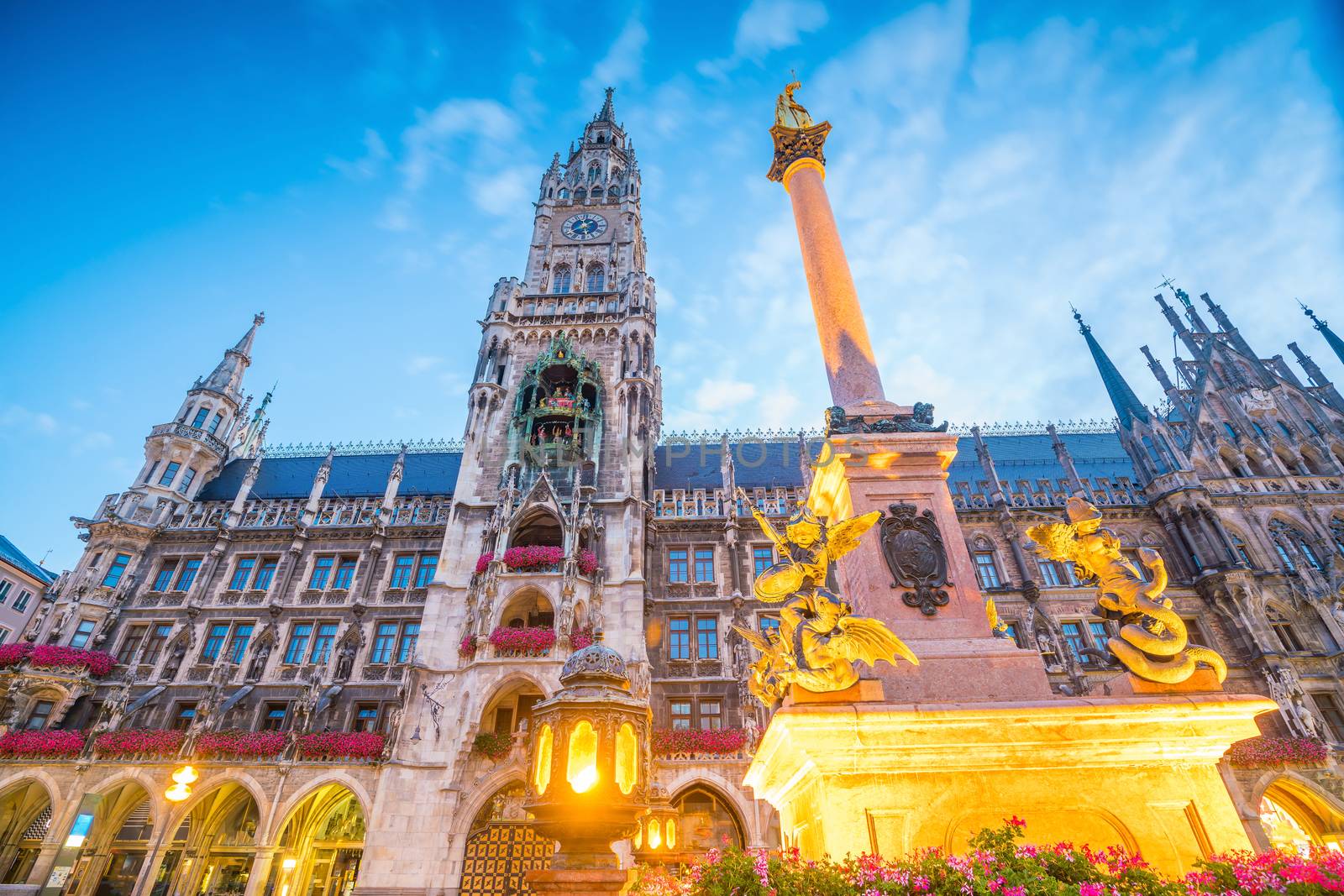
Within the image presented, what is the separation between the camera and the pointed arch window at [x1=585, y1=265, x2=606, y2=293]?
3759cm

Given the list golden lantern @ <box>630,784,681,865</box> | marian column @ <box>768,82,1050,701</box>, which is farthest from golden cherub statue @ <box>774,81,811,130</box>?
golden lantern @ <box>630,784,681,865</box>

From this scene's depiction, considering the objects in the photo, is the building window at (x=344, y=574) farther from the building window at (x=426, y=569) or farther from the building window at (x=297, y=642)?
the building window at (x=426, y=569)

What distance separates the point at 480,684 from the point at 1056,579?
25.2m

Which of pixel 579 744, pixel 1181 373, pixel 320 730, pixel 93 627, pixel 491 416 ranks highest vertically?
pixel 1181 373

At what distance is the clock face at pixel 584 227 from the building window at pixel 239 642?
90.8ft

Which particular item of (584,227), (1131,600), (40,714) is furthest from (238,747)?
(584,227)

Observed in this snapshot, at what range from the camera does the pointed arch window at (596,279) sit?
3759 cm

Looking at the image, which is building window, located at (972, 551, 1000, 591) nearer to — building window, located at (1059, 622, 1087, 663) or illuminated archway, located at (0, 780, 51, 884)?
building window, located at (1059, 622, 1087, 663)

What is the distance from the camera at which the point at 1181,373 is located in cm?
3381

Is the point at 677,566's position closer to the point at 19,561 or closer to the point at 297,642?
the point at 297,642

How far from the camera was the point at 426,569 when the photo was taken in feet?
98.4

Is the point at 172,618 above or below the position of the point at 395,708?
above

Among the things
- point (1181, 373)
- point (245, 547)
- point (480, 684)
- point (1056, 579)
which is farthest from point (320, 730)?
point (1181, 373)

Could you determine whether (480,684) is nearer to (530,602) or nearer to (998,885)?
(530,602)
